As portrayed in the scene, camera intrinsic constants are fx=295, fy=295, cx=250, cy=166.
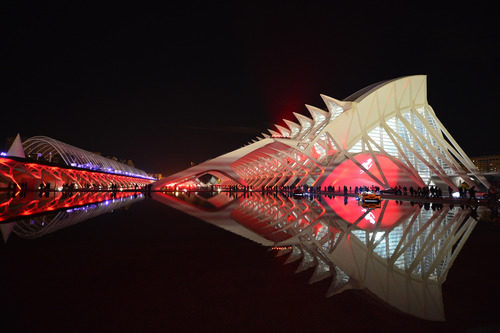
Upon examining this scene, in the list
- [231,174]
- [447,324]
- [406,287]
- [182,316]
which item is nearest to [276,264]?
[406,287]

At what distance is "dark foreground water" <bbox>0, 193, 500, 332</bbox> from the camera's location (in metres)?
2.26

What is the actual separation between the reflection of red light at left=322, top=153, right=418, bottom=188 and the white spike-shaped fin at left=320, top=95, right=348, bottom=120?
4894mm

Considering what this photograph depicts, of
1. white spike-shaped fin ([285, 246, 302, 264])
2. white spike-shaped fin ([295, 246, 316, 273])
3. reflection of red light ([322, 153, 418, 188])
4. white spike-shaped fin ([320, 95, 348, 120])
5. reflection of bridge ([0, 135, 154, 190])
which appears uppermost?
white spike-shaped fin ([320, 95, 348, 120])

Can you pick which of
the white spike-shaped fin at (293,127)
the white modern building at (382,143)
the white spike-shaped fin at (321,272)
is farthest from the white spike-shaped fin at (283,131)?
the white spike-shaped fin at (321,272)

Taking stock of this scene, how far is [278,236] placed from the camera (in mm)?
6094

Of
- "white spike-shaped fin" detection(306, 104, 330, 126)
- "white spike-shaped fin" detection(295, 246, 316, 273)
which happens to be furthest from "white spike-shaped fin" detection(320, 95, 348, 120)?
"white spike-shaped fin" detection(295, 246, 316, 273)

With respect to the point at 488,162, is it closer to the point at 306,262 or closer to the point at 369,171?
the point at 369,171

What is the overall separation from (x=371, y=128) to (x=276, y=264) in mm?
26589

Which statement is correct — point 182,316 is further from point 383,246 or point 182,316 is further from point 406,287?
point 383,246

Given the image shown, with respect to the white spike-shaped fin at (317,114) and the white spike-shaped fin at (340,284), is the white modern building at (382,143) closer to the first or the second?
the white spike-shaped fin at (317,114)

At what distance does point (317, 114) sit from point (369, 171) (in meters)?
7.87

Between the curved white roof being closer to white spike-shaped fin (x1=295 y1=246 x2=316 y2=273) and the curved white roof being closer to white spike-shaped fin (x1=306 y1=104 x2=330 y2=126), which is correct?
white spike-shaped fin (x1=306 y1=104 x2=330 y2=126)

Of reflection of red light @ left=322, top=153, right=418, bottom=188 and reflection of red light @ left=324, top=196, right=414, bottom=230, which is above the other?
reflection of red light @ left=322, top=153, right=418, bottom=188

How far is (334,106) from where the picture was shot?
89.1 ft
